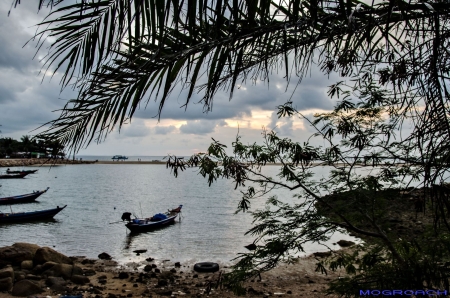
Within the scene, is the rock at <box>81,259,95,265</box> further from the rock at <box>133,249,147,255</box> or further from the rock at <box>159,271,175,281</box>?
the rock at <box>159,271,175,281</box>

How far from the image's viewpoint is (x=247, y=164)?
561 cm

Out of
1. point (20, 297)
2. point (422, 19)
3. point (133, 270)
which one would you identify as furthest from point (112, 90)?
point (133, 270)

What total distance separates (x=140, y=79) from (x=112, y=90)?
11cm

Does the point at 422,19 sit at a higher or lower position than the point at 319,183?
higher

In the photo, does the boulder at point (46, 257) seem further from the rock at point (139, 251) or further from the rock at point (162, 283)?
the rock at point (139, 251)

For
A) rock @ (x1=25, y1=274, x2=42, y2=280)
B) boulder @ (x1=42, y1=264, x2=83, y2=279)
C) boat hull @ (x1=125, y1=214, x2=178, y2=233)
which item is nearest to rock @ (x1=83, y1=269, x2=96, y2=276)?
boulder @ (x1=42, y1=264, x2=83, y2=279)

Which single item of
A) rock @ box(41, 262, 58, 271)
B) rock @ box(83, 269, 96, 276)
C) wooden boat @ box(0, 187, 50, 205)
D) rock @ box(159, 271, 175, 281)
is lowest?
wooden boat @ box(0, 187, 50, 205)

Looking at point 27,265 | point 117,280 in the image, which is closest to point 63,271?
point 27,265

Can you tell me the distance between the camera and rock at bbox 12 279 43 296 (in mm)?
9250

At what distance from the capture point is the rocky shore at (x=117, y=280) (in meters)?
9.95

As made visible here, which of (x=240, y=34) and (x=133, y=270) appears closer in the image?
(x=240, y=34)

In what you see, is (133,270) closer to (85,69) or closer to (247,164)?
(247,164)

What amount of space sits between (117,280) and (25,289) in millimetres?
3082

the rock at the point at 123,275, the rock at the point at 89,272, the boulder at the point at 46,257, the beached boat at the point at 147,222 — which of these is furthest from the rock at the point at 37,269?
the beached boat at the point at 147,222
